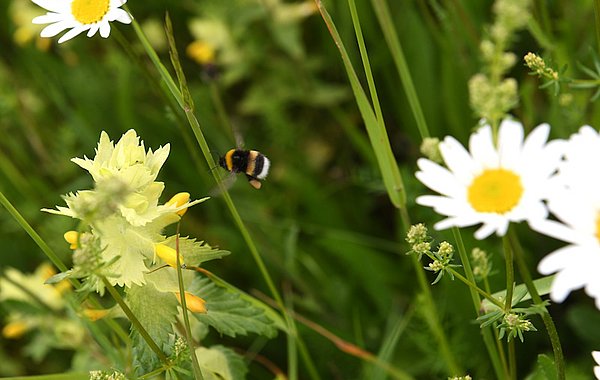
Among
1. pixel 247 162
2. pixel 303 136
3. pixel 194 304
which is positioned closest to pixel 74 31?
pixel 247 162

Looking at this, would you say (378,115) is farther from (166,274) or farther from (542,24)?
(542,24)

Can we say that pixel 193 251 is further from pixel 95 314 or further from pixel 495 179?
pixel 495 179

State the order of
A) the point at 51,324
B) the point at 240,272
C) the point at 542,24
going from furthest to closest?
the point at 240,272 < the point at 51,324 < the point at 542,24

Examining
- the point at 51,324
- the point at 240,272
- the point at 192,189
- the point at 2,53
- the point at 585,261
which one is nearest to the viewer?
the point at 585,261

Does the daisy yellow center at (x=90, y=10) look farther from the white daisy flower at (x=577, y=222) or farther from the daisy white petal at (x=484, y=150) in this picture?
the white daisy flower at (x=577, y=222)

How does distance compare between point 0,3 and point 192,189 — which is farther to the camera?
point 0,3

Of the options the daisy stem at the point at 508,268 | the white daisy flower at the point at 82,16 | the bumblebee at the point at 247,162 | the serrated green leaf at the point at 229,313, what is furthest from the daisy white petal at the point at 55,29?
Result: the daisy stem at the point at 508,268

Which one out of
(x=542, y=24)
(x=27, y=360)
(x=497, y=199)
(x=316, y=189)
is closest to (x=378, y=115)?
(x=497, y=199)

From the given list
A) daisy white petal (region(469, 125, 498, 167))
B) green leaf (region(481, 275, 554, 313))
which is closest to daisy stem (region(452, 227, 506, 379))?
green leaf (region(481, 275, 554, 313))
